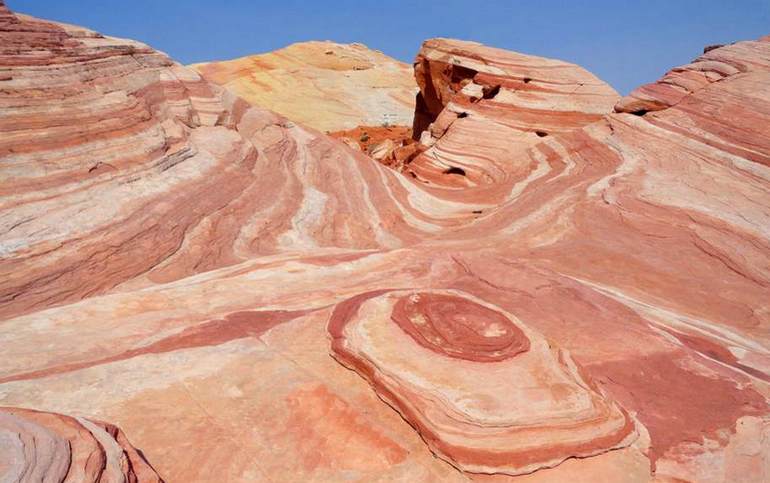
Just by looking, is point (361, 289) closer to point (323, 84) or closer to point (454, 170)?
point (454, 170)

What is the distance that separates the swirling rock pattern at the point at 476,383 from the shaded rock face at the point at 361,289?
0.05ft

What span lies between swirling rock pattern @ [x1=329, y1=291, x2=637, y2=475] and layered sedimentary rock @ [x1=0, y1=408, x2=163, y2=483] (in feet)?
4.87

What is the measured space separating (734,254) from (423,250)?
4080mm

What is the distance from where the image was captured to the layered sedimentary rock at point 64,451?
7.42 feet

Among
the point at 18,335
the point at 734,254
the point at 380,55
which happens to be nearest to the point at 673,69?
the point at 734,254

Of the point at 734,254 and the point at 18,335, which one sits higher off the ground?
the point at 734,254

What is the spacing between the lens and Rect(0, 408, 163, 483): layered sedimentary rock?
2.26 m

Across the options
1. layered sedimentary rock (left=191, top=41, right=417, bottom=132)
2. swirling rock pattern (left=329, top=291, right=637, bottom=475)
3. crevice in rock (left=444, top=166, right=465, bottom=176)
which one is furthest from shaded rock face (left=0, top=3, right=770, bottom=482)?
layered sedimentary rock (left=191, top=41, right=417, bottom=132)

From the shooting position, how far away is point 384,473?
9.91ft

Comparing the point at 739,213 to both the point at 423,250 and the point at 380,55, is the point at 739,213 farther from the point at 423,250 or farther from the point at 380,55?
the point at 380,55

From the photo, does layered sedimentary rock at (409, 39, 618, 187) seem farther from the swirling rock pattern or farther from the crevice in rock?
the swirling rock pattern

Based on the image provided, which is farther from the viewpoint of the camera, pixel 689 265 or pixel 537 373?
pixel 689 265

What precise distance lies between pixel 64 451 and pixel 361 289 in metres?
2.96

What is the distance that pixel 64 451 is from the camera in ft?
8.05
